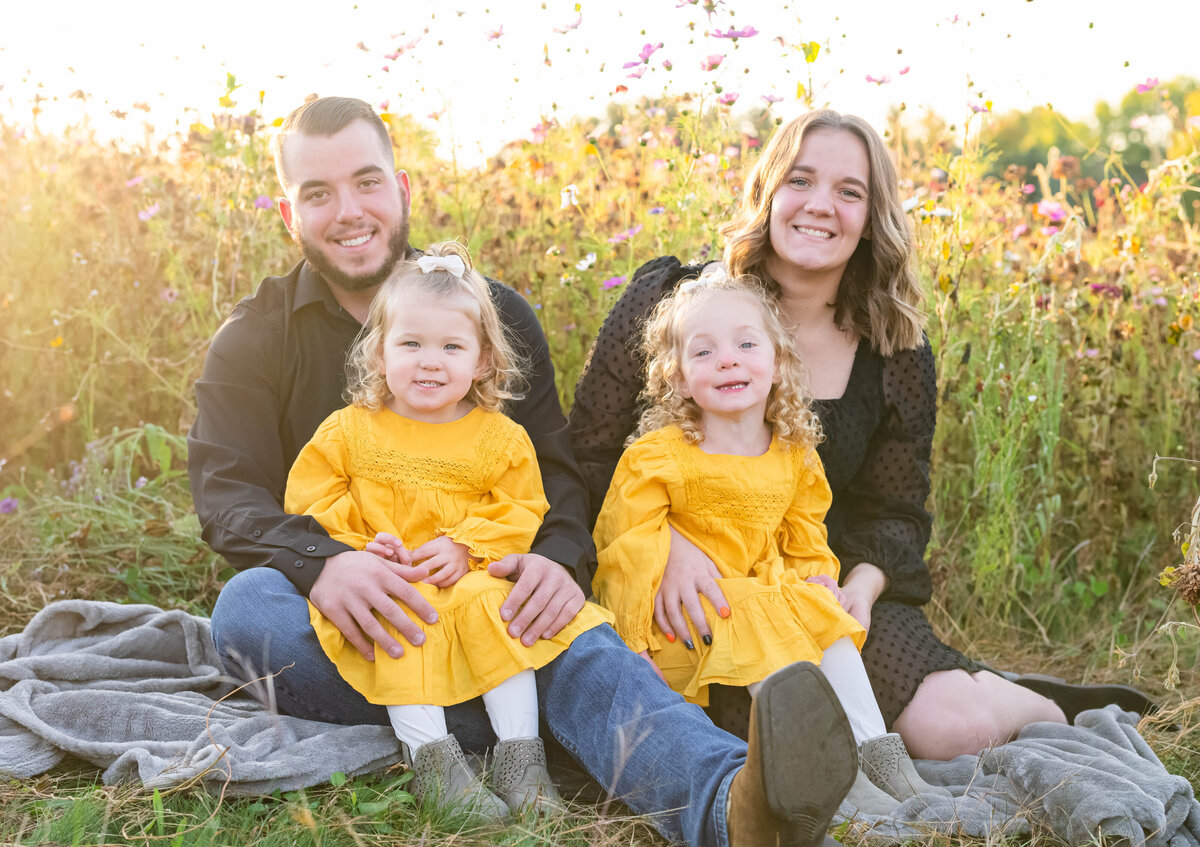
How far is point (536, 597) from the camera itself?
7.70ft

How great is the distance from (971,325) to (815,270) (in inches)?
54.3

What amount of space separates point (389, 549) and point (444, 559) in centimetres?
13

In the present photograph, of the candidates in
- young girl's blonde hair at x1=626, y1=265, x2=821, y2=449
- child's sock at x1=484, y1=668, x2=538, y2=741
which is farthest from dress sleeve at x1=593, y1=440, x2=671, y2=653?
child's sock at x1=484, y1=668, x2=538, y2=741

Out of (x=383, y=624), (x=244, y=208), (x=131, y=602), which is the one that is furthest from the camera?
(x=244, y=208)

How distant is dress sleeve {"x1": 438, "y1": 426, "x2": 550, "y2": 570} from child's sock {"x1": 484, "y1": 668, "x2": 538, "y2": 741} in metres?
0.30

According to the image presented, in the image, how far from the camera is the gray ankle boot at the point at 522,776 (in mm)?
2223

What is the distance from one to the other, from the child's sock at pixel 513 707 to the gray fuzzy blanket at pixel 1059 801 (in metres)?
0.71

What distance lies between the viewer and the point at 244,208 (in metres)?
Answer: 4.18

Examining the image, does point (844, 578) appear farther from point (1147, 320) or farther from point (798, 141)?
point (1147, 320)

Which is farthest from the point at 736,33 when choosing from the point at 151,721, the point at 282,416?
the point at 151,721

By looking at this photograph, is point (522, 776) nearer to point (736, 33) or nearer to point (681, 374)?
point (681, 374)

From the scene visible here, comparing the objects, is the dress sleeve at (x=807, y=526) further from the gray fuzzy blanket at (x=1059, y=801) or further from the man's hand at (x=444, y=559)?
the man's hand at (x=444, y=559)

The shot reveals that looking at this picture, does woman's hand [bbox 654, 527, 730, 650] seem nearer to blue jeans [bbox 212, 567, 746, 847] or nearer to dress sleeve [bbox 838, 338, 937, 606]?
blue jeans [bbox 212, 567, 746, 847]

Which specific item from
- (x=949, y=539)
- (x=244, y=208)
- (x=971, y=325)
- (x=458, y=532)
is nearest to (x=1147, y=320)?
(x=971, y=325)
